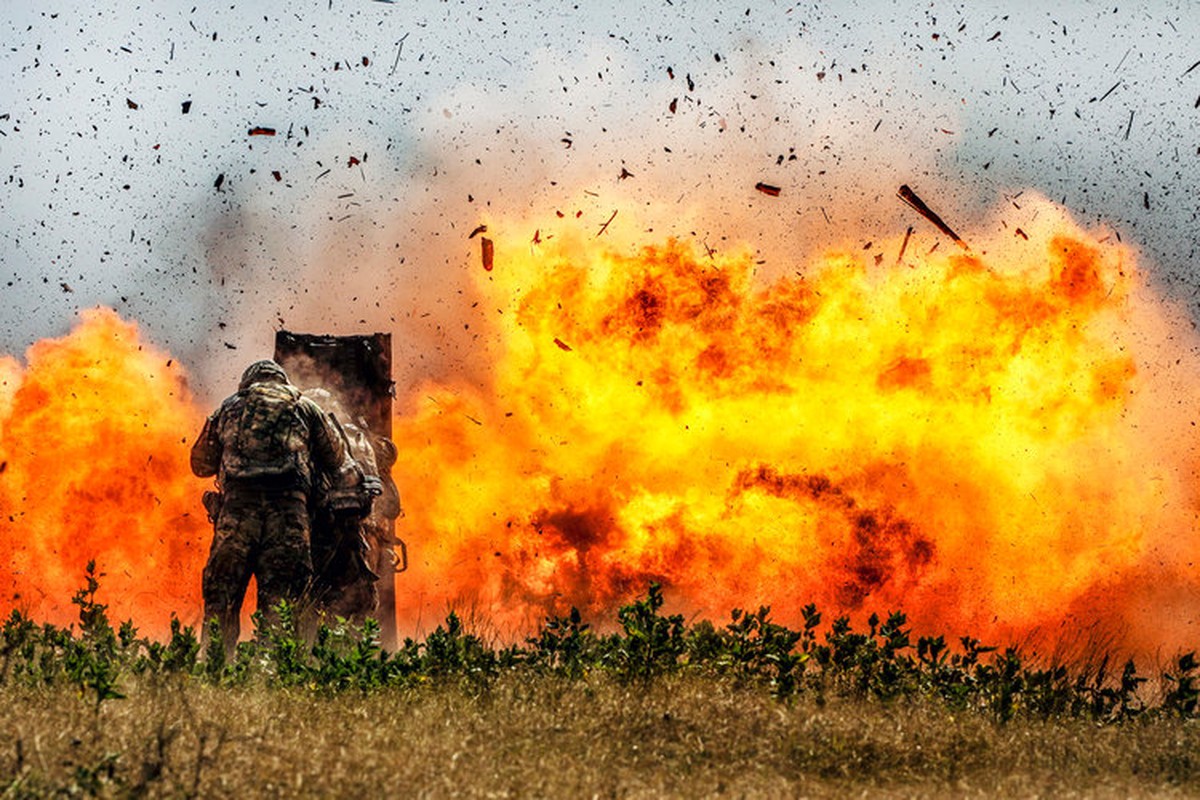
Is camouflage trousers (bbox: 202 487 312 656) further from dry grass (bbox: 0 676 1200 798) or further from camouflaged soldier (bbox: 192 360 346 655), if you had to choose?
dry grass (bbox: 0 676 1200 798)

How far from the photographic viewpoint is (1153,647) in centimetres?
1750

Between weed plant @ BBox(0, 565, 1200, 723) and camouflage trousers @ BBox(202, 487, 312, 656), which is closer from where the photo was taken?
weed plant @ BBox(0, 565, 1200, 723)

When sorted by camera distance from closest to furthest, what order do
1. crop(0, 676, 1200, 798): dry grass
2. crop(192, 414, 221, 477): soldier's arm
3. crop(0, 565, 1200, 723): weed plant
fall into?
crop(0, 676, 1200, 798): dry grass → crop(0, 565, 1200, 723): weed plant → crop(192, 414, 221, 477): soldier's arm

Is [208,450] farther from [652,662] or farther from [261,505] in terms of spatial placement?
[652,662]

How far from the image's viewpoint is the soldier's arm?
44.4ft

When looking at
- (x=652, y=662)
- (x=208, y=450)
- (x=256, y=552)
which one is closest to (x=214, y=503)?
(x=208, y=450)

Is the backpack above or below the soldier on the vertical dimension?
above

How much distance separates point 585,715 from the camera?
981 cm

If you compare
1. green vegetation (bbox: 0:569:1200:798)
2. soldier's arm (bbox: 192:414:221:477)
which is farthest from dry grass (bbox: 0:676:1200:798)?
soldier's arm (bbox: 192:414:221:477)

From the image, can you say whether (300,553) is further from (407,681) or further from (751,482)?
(751,482)

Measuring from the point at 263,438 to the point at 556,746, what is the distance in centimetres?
526

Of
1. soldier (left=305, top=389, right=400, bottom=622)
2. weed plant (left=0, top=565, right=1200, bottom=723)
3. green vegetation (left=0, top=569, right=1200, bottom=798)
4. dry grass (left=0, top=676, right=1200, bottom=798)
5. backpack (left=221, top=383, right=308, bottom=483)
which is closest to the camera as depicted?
dry grass (left=0, top=676, right=1200, bottom=798)

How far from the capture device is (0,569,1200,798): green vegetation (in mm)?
8195

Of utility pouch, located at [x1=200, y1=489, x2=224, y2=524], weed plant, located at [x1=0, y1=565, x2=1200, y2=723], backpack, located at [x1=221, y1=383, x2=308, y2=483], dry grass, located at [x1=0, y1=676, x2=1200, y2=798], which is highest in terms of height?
backpack, located at [x1=221, y1=383, x2=308, y2=483]
